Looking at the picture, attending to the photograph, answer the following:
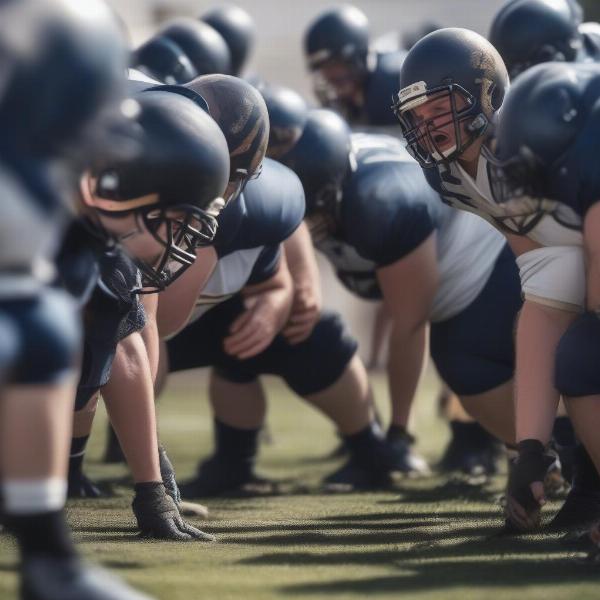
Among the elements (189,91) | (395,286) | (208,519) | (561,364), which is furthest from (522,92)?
(395,286)

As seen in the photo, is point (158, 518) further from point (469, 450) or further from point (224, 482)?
point (469, 450)

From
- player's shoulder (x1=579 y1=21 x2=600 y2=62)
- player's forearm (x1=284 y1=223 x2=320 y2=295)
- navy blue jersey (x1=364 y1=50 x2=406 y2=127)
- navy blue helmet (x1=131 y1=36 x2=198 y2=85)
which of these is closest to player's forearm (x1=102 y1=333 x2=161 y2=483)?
player's forearm (x1=284 y1=223 x2=320 y2=295)

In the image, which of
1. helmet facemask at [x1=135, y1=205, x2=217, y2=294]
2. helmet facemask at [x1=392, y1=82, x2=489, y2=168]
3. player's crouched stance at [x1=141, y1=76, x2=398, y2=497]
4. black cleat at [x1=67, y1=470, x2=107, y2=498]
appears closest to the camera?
helmet facemask at [x1=135, y1=205, x2=217, y2=294]

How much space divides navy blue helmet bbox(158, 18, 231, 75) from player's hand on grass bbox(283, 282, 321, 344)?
1.33 meters

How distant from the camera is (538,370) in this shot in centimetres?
307

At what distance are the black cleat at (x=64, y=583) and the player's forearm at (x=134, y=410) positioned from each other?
3.47ft

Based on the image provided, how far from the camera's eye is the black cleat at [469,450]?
16.0ft

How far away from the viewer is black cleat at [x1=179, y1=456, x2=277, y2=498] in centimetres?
437

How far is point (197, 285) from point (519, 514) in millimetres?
1121

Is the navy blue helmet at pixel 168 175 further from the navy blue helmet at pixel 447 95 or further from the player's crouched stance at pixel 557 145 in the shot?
the navy blue helmet at pixel 447 95

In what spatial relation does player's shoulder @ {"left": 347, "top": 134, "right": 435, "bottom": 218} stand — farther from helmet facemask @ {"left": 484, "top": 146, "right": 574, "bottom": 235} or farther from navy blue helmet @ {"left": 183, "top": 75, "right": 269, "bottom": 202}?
helmet facemask @ {"left": 484, "top": 146, "right": 574, "bottom": 235}

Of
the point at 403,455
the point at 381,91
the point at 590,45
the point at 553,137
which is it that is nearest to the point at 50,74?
the point at 553,137

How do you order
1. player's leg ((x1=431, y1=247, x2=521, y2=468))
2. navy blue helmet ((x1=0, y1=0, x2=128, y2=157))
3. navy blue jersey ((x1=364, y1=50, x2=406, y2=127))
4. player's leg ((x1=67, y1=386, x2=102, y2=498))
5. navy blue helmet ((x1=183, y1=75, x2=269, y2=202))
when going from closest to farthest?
navy blue helmet ((x1=0, y1=0, x2=128, y2=157)), player's leg ((x1=67, y1=386, x2=102, y2=498)), navy blue helmet ((x1=183, y1=75, x2=269, y2=202)), player's leg ((x1=431, y1=247, x2=521, y2=468)), navy blue jersey ((x1=364, y1=50, x2=406, y2=127))

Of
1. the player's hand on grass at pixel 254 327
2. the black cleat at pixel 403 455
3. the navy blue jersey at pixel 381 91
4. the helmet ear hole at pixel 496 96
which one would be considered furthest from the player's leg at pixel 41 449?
the navy blue jersey at pixel 381 91
